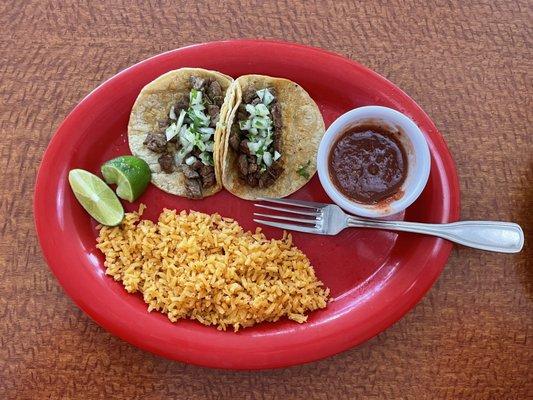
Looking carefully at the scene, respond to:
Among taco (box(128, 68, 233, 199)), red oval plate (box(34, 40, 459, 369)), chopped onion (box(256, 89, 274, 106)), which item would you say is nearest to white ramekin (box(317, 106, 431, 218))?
red oval plate (box(34, 40, 459, 369))

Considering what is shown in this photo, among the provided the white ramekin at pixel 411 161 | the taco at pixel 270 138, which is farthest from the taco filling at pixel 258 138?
the white ramekin at pixel 411 161

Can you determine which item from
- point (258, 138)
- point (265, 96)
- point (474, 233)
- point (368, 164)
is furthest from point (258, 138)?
point (474, 233)

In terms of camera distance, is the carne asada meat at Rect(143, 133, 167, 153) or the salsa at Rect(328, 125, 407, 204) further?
the carne asada meat at Rect(143, 133, 167, 153)

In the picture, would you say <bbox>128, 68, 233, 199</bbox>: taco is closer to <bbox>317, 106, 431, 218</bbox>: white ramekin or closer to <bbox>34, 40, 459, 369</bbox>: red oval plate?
<bbox>34, 40, 459, 369</bbox>: red oval plate

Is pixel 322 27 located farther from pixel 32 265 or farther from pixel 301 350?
pixel 32 265

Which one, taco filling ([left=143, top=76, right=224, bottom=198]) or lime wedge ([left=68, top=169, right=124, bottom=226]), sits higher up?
taco filling ([left=143, top=76, right=224, bottom=198])

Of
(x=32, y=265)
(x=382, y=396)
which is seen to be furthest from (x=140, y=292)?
(x=382, y=396)

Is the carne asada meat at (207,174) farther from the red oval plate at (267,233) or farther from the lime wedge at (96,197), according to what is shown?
the lime wedge at (96,197)

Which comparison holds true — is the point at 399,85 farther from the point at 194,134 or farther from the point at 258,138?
the point at 194,134
